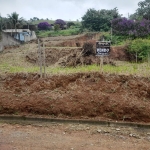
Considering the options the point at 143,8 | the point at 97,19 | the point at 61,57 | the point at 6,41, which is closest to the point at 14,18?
the point at 97,19

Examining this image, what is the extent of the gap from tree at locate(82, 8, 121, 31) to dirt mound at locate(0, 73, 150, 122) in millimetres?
25511

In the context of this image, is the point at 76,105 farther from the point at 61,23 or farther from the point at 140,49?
the point at 61,23

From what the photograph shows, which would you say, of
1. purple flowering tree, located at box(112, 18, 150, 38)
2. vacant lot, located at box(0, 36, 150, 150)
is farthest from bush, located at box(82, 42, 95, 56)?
purple flowering tree, located at box(112, 18, 150, 38)

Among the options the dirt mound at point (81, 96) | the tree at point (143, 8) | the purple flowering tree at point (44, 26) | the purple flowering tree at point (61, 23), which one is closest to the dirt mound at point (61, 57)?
the dirt mound at point (81, 96)

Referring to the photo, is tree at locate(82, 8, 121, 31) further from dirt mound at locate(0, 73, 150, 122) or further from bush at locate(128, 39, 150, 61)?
dirt mound at locate(0, 73, 150, 122)

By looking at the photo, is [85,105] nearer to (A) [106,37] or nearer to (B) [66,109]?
(B) [66,109]

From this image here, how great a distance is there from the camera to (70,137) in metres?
4.98

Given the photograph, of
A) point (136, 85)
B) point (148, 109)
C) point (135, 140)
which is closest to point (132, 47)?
point (136, 85)

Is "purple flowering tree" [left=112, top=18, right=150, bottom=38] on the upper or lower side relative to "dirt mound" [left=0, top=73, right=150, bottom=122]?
upper

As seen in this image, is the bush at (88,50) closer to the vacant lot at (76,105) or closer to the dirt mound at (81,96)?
the vacant lot at (76,105)

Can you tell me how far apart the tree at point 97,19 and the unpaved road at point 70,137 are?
1099 inches

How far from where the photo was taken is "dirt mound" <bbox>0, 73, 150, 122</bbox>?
6.02m

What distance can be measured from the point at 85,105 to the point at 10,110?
192 cm

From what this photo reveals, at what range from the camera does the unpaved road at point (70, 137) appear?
15.0 ft
